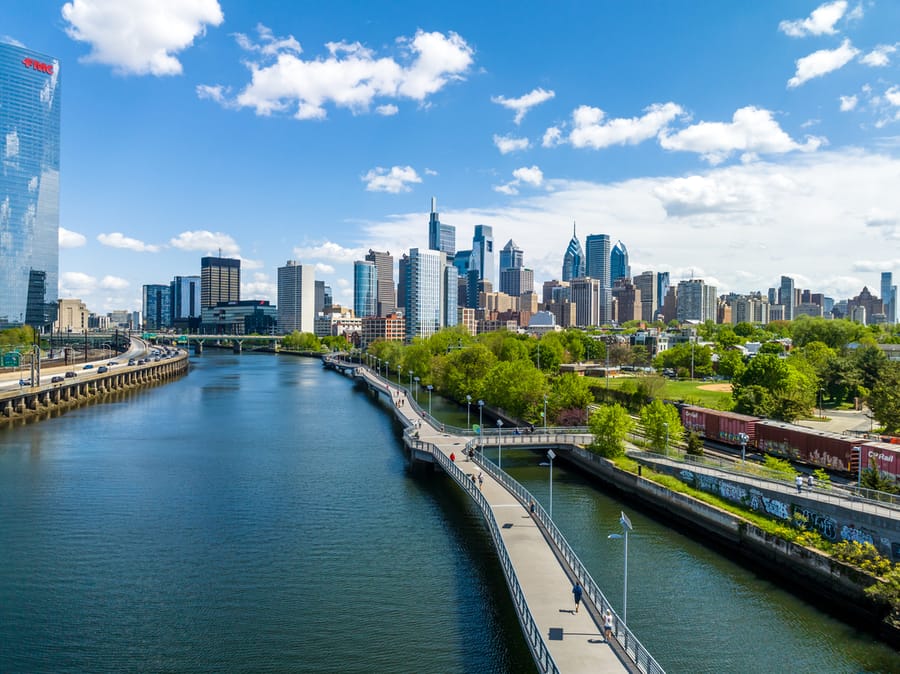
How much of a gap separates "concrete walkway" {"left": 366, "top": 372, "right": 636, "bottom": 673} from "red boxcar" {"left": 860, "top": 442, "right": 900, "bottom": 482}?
22173 mm

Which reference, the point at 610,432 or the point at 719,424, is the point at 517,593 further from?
the point at 719,424

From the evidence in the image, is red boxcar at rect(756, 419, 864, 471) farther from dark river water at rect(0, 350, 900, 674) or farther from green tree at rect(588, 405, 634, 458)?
dark river water at rect(0, 350, 900, 674)

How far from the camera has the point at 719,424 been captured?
59.0 meters

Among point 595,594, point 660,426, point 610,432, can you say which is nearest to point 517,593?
point 595,594

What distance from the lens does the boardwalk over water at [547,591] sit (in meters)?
21.2

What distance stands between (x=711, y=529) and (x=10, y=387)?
9838 cm

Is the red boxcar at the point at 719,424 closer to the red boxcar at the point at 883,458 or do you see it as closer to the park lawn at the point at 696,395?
the red boxcar at the point at 883,458

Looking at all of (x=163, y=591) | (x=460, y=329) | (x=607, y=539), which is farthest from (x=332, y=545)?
(x=460, y=329)

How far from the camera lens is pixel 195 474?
180ft

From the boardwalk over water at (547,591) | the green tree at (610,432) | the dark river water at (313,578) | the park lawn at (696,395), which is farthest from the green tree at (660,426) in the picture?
the park lawn at (696,395)

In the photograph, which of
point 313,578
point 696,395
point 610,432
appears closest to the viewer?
point 313,578

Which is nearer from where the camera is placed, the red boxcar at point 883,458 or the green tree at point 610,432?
the red boxcar at point 883,458

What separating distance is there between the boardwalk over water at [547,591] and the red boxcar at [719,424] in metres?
22.8

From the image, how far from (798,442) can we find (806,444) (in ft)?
2.90
